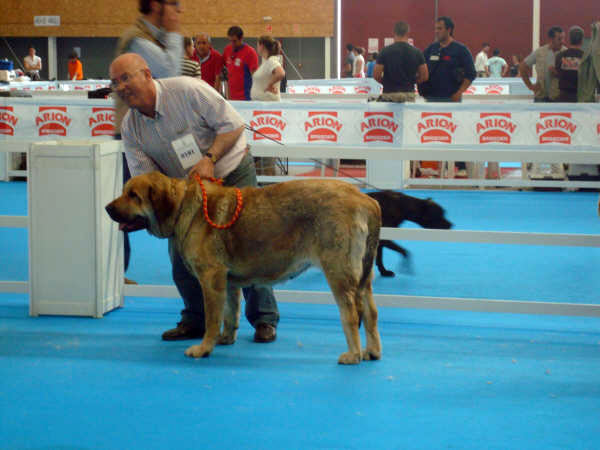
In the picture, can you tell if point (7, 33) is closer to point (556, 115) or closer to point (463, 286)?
point (556, 115)

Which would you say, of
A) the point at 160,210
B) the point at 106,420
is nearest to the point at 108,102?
the point at 160,210

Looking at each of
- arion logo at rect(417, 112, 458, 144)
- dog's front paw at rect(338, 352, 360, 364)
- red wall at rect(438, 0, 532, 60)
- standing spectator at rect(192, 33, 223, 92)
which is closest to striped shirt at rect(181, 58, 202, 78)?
dog's front paw at rect(338, 352, 360, 364)

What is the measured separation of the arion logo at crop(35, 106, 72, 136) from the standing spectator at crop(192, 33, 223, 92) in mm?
2232

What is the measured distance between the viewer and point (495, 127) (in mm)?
10680

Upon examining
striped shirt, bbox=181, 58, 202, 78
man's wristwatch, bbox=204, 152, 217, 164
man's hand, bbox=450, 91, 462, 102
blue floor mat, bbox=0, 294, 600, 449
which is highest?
Answer: man's hand, bbox=450, 91, 462, 102

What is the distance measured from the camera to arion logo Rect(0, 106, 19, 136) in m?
11.4

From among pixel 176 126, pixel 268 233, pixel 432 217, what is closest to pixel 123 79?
pixel 176 126

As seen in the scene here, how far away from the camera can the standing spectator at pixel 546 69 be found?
12375 mm

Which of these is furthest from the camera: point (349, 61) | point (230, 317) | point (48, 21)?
point (48, 21)

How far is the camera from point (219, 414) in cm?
344

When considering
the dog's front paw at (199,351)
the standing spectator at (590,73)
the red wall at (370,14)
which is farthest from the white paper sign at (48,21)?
the dog's front paw at (199,351)

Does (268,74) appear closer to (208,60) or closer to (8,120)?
(208,60)

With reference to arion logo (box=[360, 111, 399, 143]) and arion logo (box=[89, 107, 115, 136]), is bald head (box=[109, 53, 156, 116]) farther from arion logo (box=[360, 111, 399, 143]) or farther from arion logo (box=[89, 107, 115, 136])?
arion logo (box=[89, 107, 115, 136])

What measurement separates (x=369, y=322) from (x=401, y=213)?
7.90 ft
